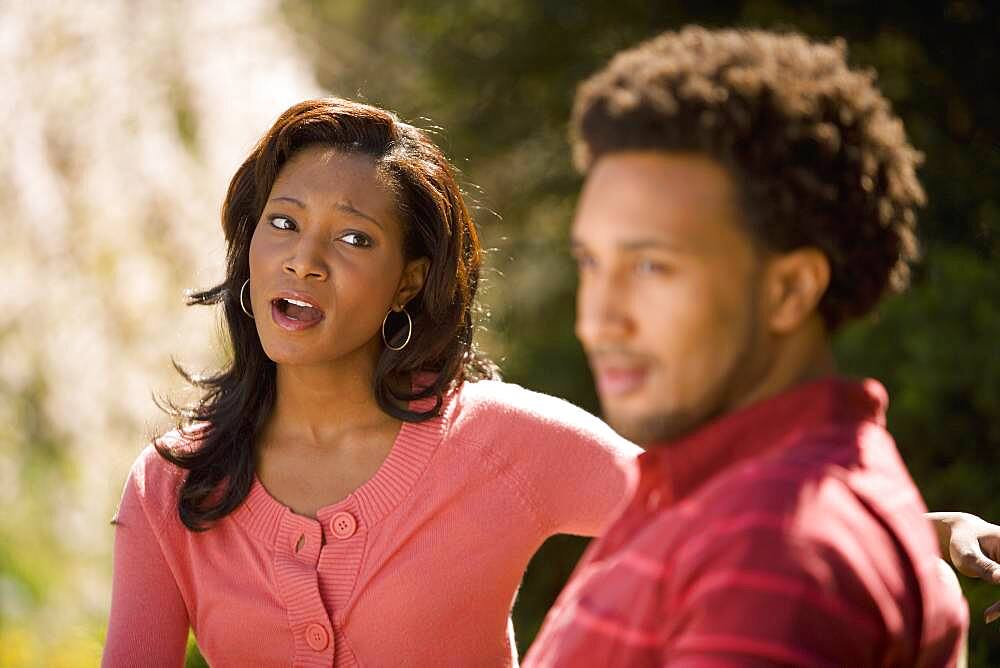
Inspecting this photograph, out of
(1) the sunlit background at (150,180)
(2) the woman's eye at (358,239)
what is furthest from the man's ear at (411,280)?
(1) the sunlit background at (150,180)

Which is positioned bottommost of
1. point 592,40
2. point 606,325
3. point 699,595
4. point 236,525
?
point 236,525

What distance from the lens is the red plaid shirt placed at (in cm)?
112

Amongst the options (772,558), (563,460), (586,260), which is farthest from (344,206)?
(772,558)

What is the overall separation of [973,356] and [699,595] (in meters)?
2.48

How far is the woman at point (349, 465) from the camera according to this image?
2.33 meters

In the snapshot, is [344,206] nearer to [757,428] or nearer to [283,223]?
[283,223]

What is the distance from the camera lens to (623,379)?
4.39ft

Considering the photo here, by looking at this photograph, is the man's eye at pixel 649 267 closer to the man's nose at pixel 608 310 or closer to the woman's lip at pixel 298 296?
the man's nose at pixel 608 310

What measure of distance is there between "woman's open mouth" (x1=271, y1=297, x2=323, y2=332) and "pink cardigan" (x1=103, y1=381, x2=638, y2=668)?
0.29 metres

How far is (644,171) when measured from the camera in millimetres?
1304

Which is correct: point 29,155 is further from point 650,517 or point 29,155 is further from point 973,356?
point 650,517

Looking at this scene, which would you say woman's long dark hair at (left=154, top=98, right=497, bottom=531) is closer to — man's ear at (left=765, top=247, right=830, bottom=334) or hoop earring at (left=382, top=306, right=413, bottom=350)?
hoop earring at (left=382, top=306, right=413, bottom=350)

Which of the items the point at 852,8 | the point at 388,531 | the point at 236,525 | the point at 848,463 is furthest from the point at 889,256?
the point at 852,8

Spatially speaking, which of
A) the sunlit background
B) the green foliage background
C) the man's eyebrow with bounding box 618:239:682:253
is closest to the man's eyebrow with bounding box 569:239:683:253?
the man's eyebrow with bounding box 618:239:682:253
